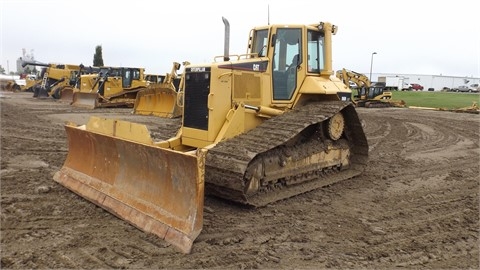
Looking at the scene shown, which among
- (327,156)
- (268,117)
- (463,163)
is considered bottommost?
(463,163)

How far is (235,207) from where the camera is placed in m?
5.59

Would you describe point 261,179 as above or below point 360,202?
above

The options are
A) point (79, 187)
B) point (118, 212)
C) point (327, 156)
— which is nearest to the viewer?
point (118, 212)

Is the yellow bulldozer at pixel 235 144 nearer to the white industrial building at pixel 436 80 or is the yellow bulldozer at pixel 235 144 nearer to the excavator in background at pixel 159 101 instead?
the excavator in background at pixel 159 101

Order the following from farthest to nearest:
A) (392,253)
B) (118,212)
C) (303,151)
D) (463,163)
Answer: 1. (463,163)
2. (303,151)
3. (118,212)
4. (392,253)

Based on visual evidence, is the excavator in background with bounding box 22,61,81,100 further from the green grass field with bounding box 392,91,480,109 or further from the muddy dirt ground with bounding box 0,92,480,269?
the green grass field with bounding box 392,91,480,109

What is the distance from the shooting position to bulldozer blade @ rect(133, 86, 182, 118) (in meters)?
17.0

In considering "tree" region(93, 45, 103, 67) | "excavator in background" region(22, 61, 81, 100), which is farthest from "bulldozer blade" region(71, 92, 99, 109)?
"tree" region(93, 45, 103, 67)

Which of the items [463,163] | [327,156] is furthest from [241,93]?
[463,163]

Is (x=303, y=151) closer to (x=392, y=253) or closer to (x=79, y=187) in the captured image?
(x=392, y=253)

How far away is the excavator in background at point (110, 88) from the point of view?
22312 mm

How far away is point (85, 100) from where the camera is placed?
22516 mm

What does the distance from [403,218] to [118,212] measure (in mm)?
3716

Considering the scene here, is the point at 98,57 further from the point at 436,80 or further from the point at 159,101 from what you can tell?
the point at 436,80
